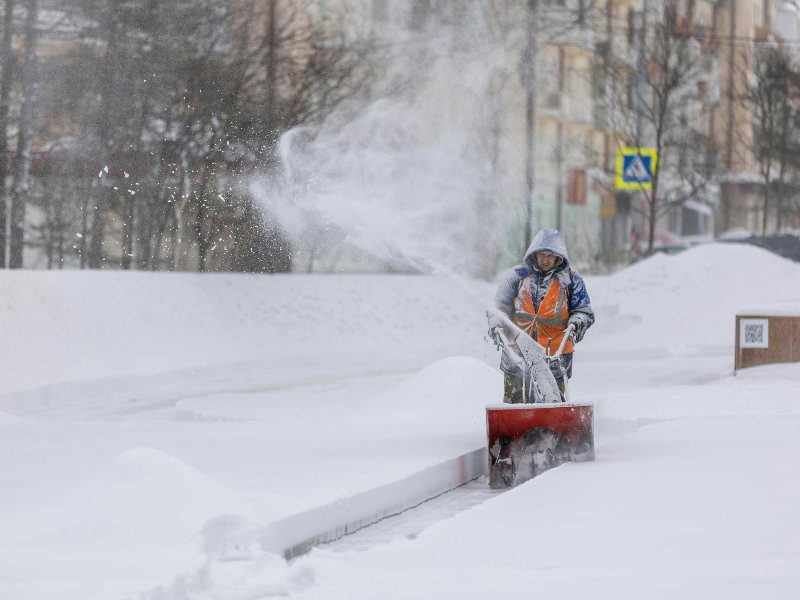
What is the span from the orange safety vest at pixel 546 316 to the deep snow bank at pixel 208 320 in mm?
6336

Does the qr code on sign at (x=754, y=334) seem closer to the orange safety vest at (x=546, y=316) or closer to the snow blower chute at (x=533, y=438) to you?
the orange safety vest at (x=546, y=316)

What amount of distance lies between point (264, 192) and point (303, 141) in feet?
3.05

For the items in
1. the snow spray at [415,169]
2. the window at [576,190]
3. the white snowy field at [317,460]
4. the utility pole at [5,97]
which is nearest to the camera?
the white snowy field at [317,460]

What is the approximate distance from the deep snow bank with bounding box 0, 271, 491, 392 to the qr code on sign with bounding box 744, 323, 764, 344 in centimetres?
257

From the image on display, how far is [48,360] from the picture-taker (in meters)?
Result: 17.7

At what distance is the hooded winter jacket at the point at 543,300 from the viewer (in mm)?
9594

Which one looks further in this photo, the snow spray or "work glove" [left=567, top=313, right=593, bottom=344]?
the snow spray

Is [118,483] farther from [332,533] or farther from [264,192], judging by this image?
[264,192]

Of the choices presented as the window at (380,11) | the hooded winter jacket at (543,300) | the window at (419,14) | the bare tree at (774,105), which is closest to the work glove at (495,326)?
the hooded winter jacket at (543,300)

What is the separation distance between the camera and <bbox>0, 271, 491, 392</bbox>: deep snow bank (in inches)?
715

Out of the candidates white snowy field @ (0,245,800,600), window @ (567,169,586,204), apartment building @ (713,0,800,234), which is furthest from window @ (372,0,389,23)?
apartment building @ (713,0,800,234)

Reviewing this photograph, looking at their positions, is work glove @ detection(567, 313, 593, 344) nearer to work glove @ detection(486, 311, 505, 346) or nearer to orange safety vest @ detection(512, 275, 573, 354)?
orange safety vest @ detection(512, 275, 573, 354)

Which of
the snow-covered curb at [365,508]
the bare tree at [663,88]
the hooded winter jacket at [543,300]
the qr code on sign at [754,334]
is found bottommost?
the snow-covered curb at [365,508]

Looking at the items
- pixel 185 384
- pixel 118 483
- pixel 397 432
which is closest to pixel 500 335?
pixel 397 432
